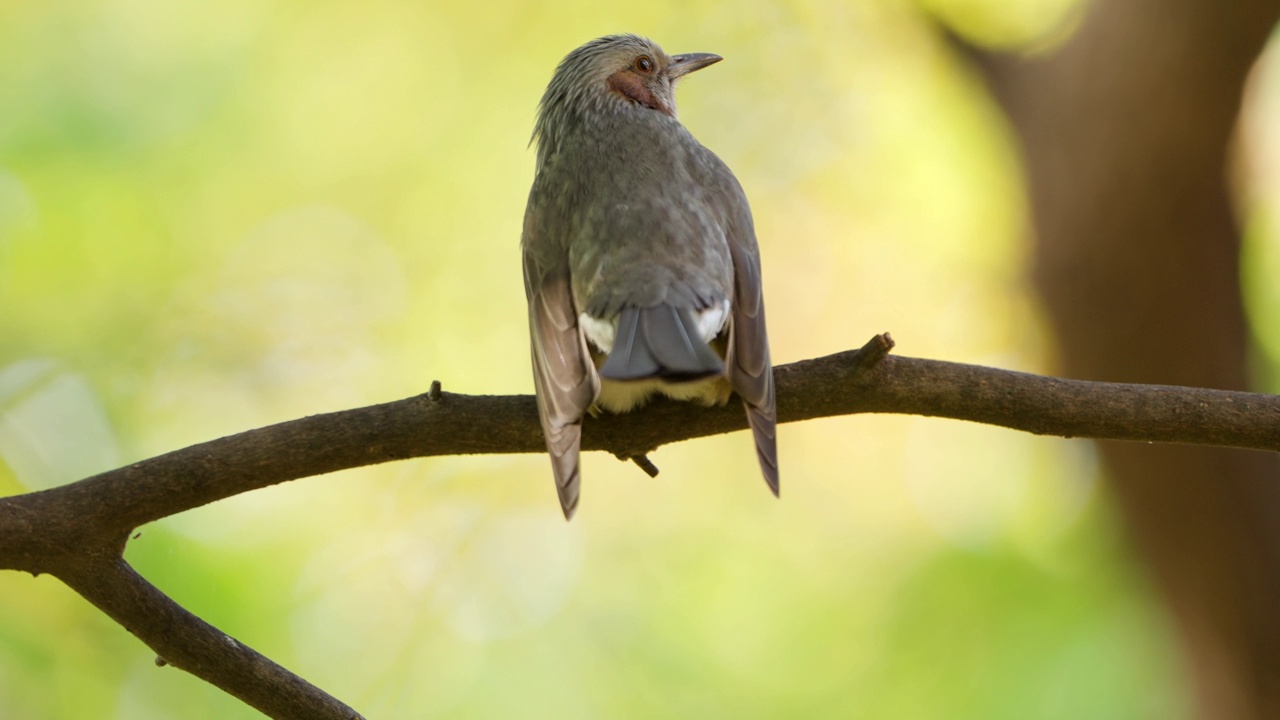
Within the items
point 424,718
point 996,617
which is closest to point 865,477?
point 996,617

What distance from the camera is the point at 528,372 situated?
7422 millimetres

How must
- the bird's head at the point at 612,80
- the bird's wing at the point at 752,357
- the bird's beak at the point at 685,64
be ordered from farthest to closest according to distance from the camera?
the bird's beak at the point at 685,64 → the bird's head at the point at 612,80 → the bird's wing at the point at 752,357

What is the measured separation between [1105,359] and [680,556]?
2997mm

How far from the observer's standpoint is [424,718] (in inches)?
273

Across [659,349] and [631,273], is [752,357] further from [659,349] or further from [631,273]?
[631,273]

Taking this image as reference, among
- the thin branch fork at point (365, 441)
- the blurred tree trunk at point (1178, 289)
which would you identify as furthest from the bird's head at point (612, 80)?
the blurred tree trunk at point (1178, 289)

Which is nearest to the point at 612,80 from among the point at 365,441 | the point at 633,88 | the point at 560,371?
the point at 633,88

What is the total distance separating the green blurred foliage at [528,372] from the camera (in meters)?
6.79

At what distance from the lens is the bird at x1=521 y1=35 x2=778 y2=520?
10.2 ft

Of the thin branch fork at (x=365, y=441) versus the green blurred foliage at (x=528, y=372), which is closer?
the thin branch fork at (x=365, y=441)

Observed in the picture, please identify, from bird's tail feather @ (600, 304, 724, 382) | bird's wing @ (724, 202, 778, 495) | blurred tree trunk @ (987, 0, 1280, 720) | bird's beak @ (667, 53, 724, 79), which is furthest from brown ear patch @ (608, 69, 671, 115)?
blurred tree trunk @ (987, 0, 1280, 720)

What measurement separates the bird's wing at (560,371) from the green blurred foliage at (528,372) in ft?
10.8

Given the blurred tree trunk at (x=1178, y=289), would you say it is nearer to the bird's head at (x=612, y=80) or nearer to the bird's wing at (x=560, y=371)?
the bird's head at (x=612, y=80)

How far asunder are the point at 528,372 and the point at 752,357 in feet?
14.1
